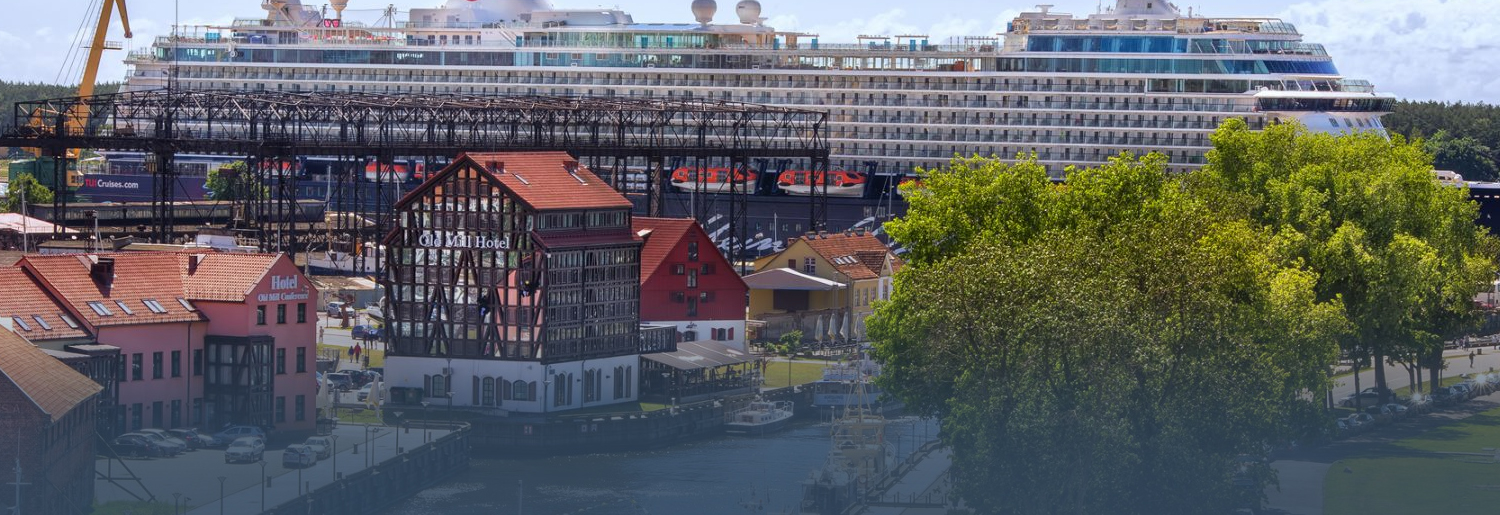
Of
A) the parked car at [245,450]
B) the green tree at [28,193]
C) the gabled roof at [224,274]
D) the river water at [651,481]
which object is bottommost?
the river water at [651,481]

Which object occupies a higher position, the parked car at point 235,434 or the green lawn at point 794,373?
the green lawn at point 794,373

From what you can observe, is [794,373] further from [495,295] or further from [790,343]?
[495,295]

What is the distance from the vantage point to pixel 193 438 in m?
70.9

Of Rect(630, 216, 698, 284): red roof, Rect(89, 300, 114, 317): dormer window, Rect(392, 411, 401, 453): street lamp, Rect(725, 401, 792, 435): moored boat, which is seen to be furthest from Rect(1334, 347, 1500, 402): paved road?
Rect(89, 300, 114, 317): dormer window

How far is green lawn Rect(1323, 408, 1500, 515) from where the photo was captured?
71938 mm

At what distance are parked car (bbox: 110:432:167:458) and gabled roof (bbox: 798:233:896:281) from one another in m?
47.2

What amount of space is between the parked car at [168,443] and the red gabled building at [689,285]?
96.0 feet

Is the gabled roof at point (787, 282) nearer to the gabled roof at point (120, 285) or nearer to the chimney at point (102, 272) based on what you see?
the gabled roof at point (120, 285)

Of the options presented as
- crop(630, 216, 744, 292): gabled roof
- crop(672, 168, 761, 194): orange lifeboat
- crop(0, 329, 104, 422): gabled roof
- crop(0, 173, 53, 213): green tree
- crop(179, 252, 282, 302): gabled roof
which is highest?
crop(672, 168, 761, 194): orange lifeboat

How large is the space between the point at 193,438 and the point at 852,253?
164 feet

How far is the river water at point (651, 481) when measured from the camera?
235 feet

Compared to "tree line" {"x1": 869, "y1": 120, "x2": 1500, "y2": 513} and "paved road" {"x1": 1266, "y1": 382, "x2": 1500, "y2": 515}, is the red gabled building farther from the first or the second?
"paved road" {"x1": 1266, "y1": 382, "x2": 1500, "y2": 515}

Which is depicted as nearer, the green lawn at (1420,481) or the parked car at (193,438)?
the parked car at (193,438)

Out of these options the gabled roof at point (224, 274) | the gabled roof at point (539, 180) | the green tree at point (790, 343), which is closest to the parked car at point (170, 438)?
the gabled roof at point (224, 274)
